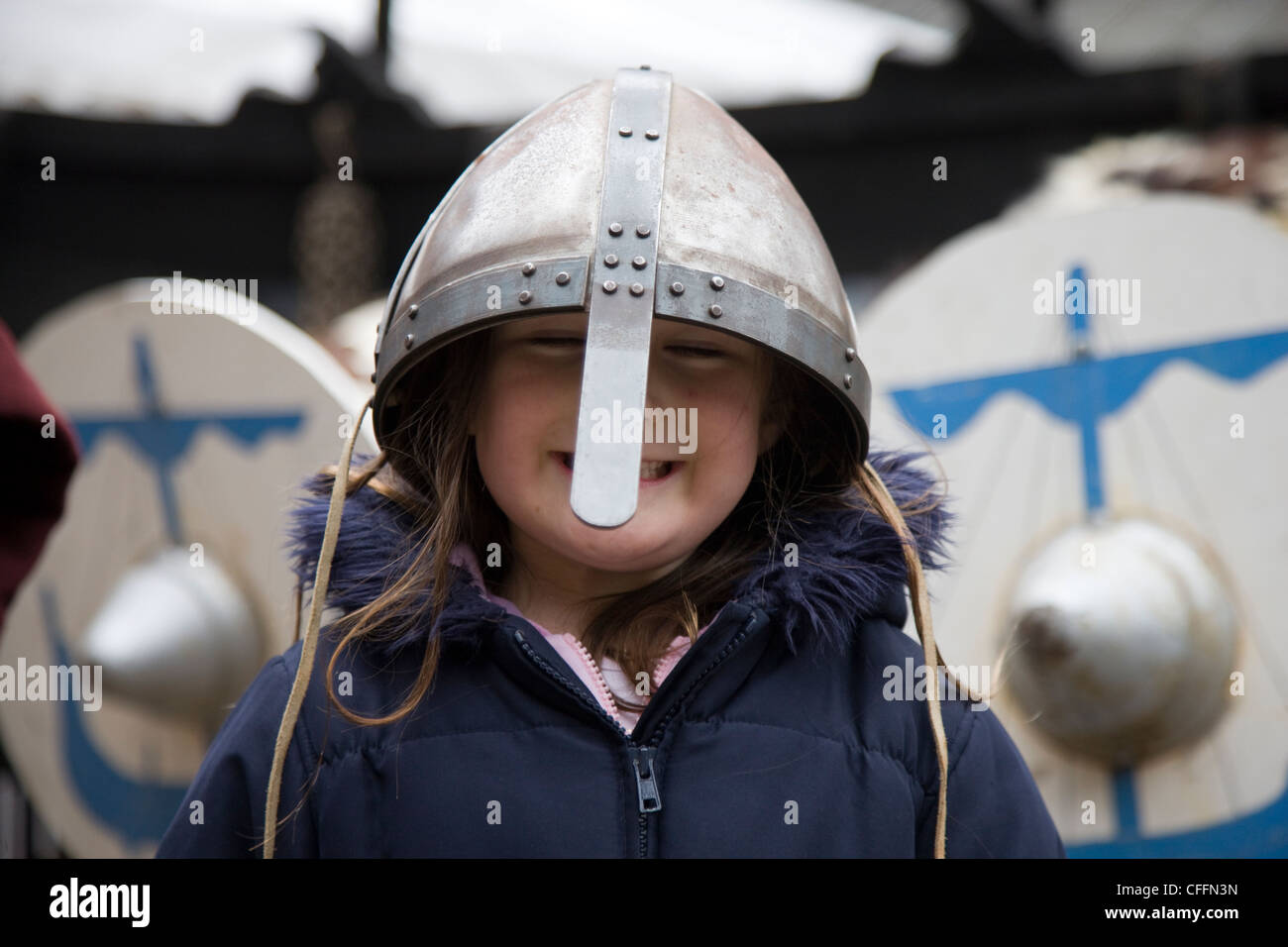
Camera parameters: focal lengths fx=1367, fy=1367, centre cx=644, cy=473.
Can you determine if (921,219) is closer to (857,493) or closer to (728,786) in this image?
(857,493)

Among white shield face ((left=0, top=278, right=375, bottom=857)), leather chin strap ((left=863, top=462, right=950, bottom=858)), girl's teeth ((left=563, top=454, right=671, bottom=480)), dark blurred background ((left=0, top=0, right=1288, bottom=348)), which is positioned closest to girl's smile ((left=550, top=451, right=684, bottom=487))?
girl's teeth ((left=563, top=454, right=671, bottom=480))

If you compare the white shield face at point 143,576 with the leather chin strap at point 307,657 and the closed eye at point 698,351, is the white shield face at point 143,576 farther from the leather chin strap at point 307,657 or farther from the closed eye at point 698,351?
the closed eye at point 698,351

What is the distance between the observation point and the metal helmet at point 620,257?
0.97 metres

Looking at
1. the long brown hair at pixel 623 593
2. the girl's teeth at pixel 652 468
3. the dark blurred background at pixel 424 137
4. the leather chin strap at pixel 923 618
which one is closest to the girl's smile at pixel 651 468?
the girl's teeth at pixel 652 468

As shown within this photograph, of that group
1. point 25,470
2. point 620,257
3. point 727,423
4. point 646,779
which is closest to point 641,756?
point 646,779

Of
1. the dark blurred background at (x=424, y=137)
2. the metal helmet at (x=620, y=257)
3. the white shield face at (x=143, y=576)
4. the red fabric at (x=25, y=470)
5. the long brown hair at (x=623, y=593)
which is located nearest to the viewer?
the metal helmet at (x=620, y=257)

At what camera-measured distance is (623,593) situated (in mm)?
1121

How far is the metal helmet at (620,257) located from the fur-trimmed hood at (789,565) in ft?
0.23

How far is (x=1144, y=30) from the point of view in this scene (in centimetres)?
355

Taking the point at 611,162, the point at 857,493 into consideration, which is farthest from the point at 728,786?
the point at 611,162

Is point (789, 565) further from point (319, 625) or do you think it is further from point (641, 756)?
point (319, 625)

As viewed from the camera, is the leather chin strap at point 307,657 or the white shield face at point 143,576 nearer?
the leather chin strap at point 307,657

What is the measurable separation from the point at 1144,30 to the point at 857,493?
2.83 metres

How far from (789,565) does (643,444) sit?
173mm
